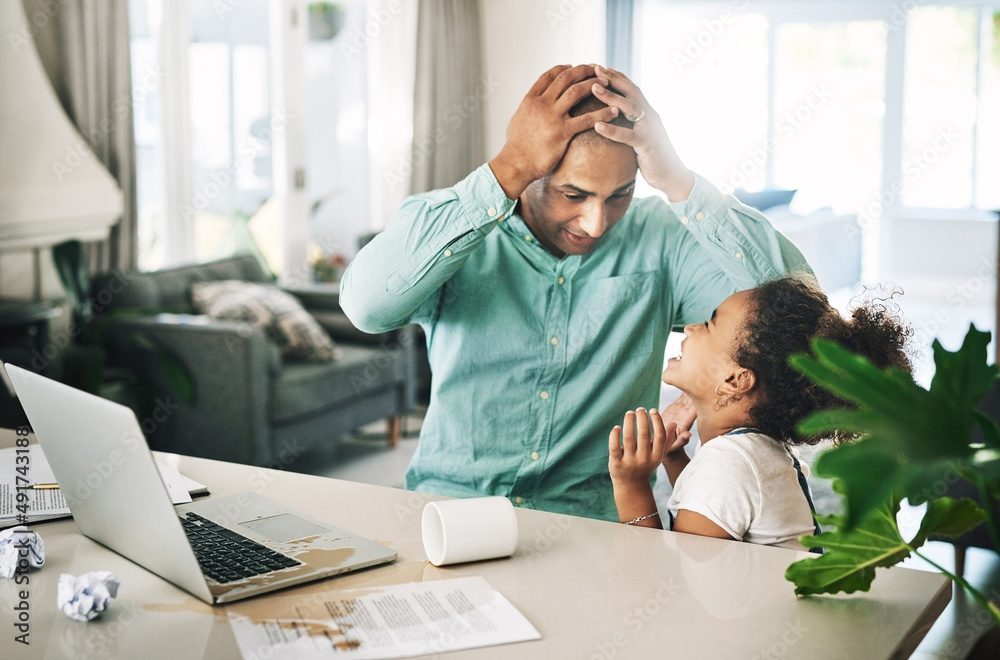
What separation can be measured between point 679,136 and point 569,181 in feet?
21.3

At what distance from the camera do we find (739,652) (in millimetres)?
812

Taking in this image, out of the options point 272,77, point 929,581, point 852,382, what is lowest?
point 929,581

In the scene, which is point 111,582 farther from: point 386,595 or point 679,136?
point 679,136

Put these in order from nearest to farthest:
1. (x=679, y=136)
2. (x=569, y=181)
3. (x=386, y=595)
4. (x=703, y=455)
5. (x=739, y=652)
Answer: (x=739, y=652) < (x=386, y=595) < (x=703, y=455) < (x=569, y=181) < (x=679, y=136)

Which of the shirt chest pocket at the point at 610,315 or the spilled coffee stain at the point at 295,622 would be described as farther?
the shirt chest pocket at the point at 610,315

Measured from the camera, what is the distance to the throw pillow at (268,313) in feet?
11.7

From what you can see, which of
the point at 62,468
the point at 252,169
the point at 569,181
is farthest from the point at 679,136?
the point at 62,468

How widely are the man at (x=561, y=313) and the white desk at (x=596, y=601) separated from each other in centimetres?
35
